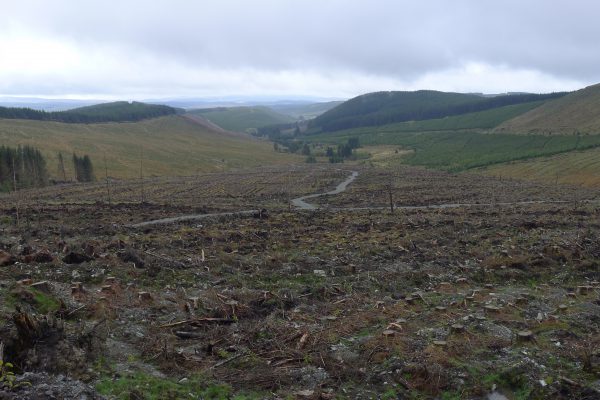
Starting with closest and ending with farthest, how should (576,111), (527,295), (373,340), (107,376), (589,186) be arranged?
(107,376) < (373,340) < (527,295) < (589,186) < (576,111)

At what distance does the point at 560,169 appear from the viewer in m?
105

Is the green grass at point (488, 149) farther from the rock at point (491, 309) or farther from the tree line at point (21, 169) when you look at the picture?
the rock at point (491, 309)

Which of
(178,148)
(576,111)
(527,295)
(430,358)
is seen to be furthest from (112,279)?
(576,111)

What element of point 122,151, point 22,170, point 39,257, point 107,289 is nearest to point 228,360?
point 107,289

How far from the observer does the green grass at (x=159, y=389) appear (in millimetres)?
9727

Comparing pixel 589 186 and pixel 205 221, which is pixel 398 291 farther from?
pixel 589 186

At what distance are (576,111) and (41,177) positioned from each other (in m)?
184

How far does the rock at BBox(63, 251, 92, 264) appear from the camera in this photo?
2003cm

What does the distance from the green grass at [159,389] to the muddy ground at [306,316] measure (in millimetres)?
46

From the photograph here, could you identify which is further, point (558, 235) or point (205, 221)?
point (205, 221)

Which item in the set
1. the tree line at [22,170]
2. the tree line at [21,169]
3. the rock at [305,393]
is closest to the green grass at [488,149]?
the tree line at [22,170]

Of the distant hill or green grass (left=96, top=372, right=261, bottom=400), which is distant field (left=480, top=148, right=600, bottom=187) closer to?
the distant hill

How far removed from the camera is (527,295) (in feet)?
57.2

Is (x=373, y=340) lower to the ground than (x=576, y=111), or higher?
lower
